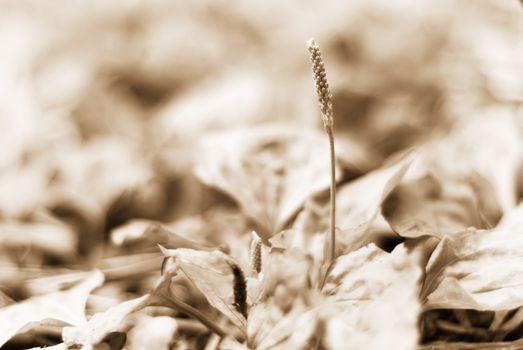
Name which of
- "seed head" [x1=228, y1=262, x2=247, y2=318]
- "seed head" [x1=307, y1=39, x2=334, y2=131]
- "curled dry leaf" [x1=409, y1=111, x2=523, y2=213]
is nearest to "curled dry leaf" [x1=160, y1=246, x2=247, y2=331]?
"seed head" [x1=228, y1=262, x2=247, y2=318]

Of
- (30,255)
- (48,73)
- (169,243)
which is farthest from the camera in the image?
(48,73)

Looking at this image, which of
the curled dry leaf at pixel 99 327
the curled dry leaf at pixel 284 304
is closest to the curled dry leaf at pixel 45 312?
the curled dry leaf at pixel 99 327

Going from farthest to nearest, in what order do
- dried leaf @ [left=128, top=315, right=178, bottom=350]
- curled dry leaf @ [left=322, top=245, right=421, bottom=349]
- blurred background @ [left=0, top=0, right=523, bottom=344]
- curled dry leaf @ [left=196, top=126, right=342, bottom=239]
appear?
blurred background @ [left=0, top=0, right=523, bottom=344] → curled dry leaf @ [left=196, top=126, right=342, bottom=239] → dried leaf @ [left=128, top=315, right=178, bottom=350] → curled dry leaf @ [left=322, top=245, right=421, bottom=349]

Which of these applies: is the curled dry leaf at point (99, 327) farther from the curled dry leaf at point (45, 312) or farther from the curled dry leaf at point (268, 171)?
the curled dry leaf at point (268, 171)

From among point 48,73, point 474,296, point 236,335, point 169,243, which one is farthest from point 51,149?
point 474,296

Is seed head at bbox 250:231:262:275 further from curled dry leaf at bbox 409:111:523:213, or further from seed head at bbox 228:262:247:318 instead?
curled dry leaf at bbox 409:111:523:213

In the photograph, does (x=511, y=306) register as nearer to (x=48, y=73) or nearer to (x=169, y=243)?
(x=169, y=243)
